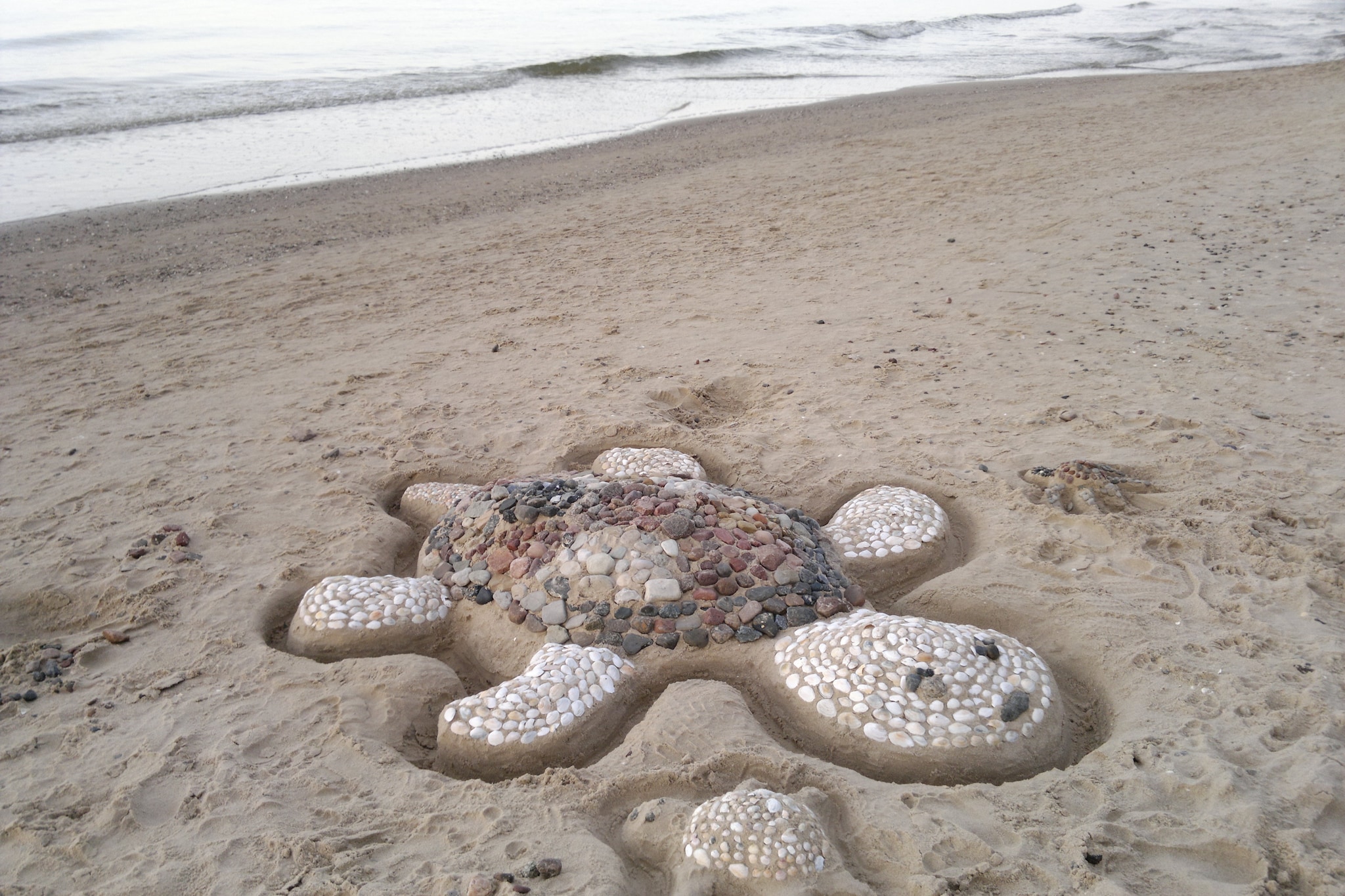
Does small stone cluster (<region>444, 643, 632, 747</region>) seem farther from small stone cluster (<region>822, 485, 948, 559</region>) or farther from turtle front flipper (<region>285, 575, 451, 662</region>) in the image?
small stone cluster (<region>822, 485, 948, 559</region>)

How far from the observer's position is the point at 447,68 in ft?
67.3

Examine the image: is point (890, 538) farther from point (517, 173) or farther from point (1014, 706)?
point (517, 173)

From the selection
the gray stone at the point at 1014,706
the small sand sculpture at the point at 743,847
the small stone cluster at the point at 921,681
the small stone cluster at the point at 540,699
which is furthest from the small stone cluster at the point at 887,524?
the small sand sculpture at the point at 743,847

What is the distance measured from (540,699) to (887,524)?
1739 millimetres

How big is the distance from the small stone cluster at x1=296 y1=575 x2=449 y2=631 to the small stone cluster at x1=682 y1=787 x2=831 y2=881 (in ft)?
5.11

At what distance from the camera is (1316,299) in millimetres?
5738

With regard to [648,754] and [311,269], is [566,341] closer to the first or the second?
[311,269]

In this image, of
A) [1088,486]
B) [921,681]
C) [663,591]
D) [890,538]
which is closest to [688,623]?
[663,591]

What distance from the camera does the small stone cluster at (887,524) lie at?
3.77 m

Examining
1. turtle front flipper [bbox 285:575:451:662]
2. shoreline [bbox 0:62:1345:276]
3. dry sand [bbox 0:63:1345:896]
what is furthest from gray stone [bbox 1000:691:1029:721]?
shoreline [bbox 0:62:1345:276]

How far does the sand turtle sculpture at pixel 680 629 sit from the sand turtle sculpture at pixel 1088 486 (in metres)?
0.56

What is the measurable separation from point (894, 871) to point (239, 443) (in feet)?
13.9

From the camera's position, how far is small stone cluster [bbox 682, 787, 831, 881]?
2238mm

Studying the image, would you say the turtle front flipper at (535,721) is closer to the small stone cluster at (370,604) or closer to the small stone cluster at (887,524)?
the small stone cluster at (370,604)
